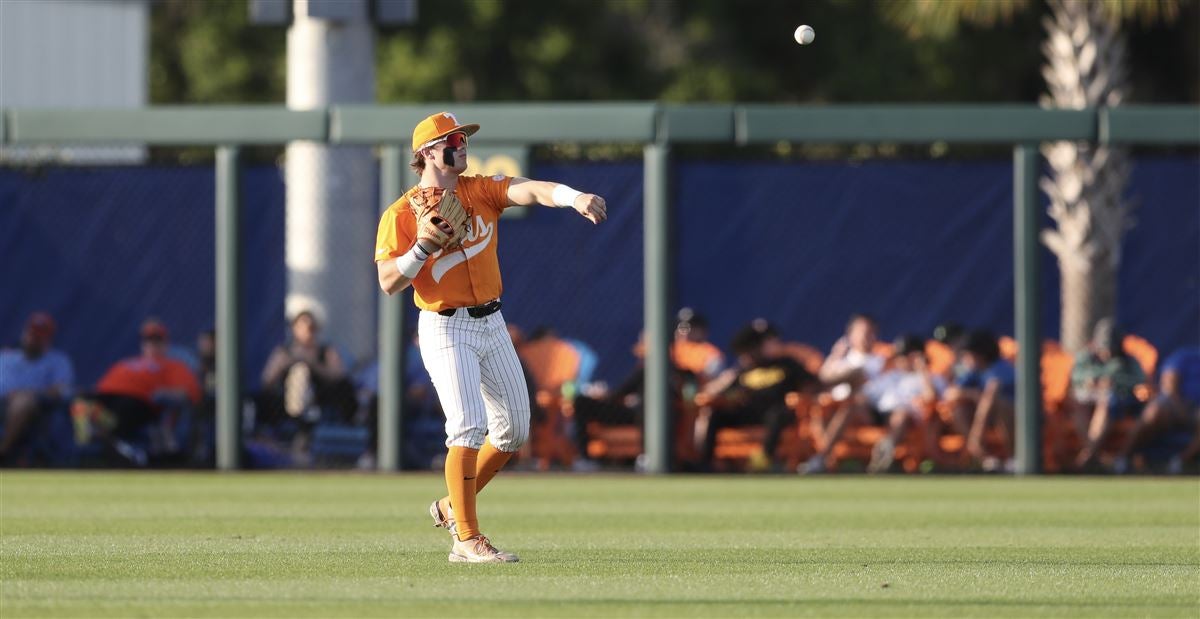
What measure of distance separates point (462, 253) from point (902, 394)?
7.66 metres

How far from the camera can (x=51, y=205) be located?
15539 mm

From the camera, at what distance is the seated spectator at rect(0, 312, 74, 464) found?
1447 centimetres

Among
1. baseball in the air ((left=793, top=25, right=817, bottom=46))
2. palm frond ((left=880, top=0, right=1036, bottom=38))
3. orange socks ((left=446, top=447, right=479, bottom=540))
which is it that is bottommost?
orange socks ((left=446, top=447, right=479, bottom=540))

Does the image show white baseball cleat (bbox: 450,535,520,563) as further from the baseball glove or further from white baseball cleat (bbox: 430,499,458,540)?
the baseball glove

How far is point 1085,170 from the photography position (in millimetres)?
Answer: 18203

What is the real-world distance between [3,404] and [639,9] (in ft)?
52.8

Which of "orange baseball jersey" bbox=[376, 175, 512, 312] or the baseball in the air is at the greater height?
the baseball in the air

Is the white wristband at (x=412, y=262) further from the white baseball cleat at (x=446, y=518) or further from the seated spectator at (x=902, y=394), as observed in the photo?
the seated spectator at (x=902, y=394)

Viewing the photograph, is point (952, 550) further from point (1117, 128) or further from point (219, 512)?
point (1117, 128)

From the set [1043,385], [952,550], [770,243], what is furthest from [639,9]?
[952,550]

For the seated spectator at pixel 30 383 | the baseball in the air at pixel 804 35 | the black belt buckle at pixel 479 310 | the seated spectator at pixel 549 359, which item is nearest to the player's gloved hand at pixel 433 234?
the black belt buckle at pixel 479 310

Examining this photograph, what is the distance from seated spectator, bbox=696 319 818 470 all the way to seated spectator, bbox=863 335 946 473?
0.64 meters

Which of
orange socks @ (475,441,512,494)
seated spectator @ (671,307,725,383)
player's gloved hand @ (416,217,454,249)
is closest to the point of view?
player's gloved hand @ (416,217,454,249)

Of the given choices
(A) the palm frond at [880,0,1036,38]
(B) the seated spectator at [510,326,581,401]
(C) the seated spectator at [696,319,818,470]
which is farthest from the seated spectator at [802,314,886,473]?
(A) the palm frond at [880,0,1036,38]
